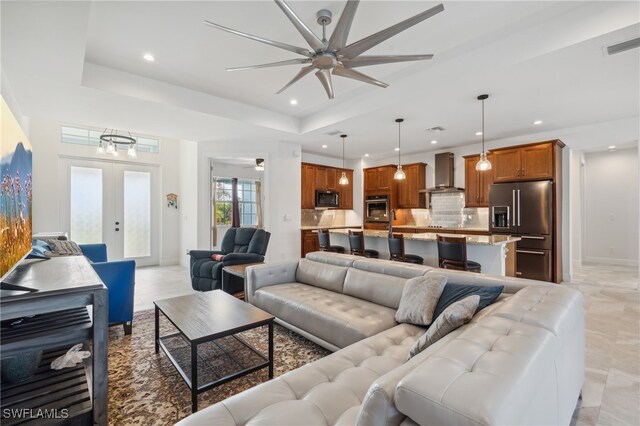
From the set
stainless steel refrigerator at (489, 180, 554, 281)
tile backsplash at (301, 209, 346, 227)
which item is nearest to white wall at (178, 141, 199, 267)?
tile backsplash at (301, 209, 346, 227)

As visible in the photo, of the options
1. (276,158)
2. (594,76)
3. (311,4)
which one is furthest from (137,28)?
(594,76)

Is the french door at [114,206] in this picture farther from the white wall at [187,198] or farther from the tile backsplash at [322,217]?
the tile backsplash at [322,217]

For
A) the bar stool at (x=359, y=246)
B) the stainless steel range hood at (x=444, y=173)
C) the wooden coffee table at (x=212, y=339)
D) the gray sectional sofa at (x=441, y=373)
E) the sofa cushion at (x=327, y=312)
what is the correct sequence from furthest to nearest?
the stainless steel range hood at (x=444, y=173) < the bar stool at (x=359, y=246) < the sofa cushion at (x=327, y=312) < the wooden coffee table at (x=212, y=339) < the gray sectional sofa at (x=441, y=373)

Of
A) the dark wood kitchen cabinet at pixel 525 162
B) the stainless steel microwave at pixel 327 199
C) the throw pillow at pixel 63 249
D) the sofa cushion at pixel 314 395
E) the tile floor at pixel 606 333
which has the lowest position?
the tile floor at pixel 606 333

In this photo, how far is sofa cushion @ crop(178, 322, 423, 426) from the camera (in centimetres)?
112

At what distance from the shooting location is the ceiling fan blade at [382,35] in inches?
74.8

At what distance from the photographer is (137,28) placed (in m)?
2.80

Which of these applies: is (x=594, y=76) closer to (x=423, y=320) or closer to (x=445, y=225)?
(x=423, y=320)

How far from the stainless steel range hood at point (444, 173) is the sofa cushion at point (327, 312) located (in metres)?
4.71

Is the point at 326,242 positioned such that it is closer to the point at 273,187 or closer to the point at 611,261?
the point at 273,187

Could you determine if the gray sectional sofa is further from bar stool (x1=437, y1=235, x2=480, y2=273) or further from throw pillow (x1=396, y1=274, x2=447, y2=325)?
bar stool (x1=437, y1=235, x2=480, y2=273)

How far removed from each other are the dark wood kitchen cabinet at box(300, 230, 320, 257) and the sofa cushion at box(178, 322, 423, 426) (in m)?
4.83

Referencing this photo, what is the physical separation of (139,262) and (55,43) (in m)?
5.36

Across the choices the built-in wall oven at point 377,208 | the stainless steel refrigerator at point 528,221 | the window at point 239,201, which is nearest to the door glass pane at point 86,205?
the window at point 239,201
